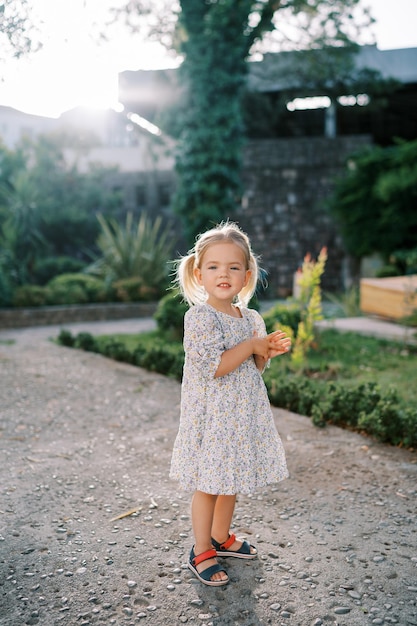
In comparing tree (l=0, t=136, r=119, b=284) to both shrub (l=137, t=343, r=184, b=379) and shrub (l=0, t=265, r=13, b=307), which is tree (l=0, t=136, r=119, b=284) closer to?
shrub (l=0, t=265, r=13, b=307)

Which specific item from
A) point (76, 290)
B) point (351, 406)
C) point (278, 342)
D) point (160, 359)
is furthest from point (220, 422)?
point (76, 290)

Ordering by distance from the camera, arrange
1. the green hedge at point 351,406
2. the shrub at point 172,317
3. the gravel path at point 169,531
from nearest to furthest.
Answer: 1. the gravel path at point 169,531
2. the green hedge at point 351,406
3. the shrub at point 172,317

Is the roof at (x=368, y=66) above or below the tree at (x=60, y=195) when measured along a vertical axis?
above

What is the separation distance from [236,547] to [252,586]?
239 millimetres

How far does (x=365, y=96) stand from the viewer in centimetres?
1597

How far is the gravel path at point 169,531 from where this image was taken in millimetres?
2260

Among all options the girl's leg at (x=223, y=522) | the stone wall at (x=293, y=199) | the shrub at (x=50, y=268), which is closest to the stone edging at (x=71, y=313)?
the shrub at (x=50, y=268)

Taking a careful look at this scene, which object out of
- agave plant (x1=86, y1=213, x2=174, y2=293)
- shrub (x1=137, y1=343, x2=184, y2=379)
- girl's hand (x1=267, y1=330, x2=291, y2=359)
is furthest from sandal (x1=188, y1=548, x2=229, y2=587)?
agave plant (x1=86, y1=213, x2=174, y2=293)

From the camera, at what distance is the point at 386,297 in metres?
8.47

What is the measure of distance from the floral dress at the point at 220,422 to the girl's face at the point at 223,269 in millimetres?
87

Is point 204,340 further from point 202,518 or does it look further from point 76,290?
point 76,290

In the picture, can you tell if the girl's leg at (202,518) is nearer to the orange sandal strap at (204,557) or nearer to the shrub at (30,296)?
the orange sandal strap at (204,557)

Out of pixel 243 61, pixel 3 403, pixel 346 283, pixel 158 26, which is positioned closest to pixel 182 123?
pixel 243 61

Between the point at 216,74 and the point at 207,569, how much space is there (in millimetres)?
11673
